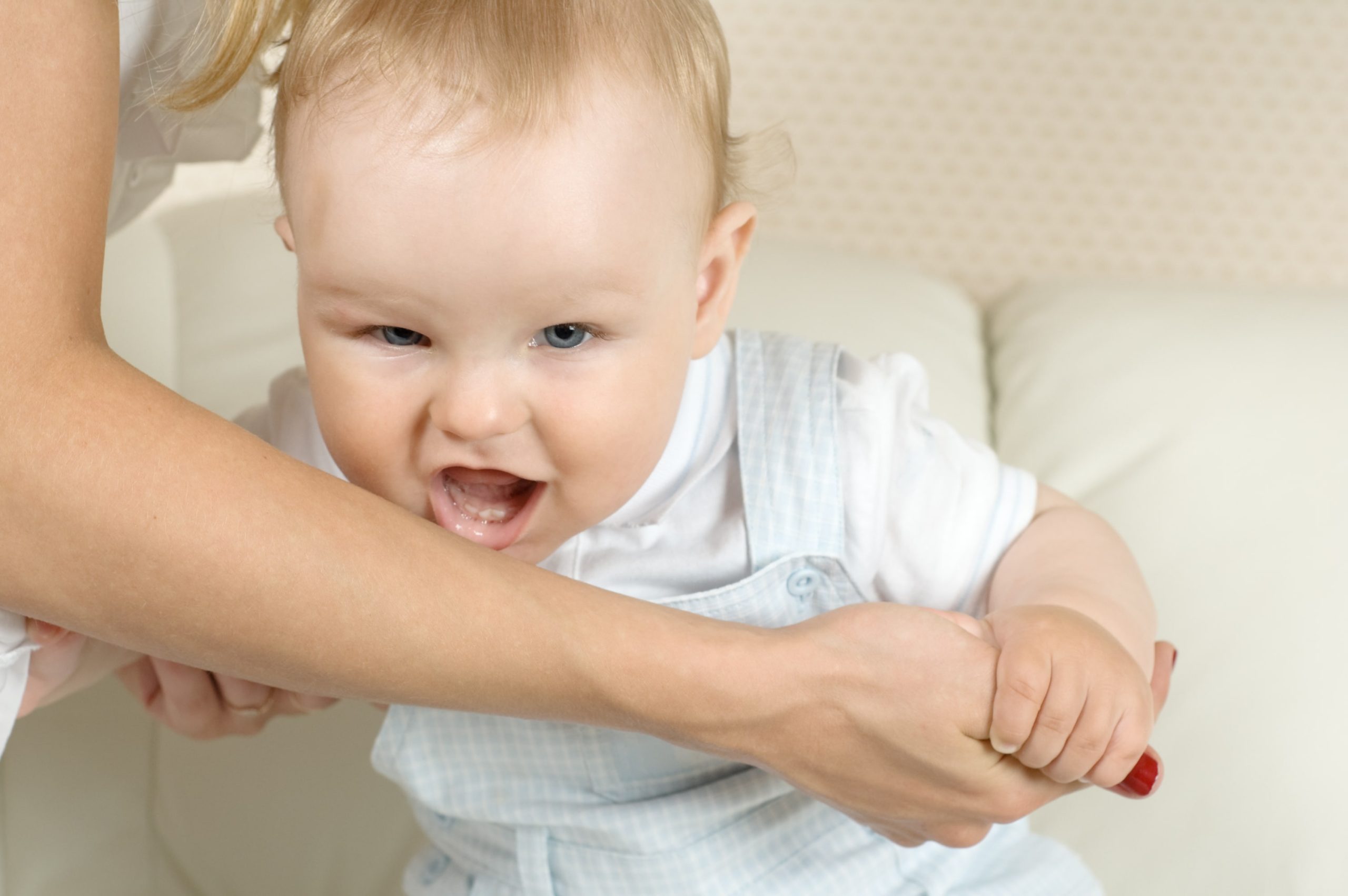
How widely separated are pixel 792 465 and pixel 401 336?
0.86ft

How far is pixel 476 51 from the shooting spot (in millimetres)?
633

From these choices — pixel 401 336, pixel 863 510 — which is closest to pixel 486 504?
pixel 401 336

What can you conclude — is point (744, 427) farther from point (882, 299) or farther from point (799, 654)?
point (882, 299)

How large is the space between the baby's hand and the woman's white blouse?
53 cm

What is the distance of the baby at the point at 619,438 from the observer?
2.07 ft

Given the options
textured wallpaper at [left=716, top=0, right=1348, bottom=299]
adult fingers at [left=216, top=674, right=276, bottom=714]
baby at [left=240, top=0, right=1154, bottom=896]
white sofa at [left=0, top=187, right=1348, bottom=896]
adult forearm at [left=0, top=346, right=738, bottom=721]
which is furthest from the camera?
textured wallpaper at [left=716, top=0, right=1348, bottom=299]

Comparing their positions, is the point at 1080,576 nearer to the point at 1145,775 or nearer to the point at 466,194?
the point at 1145,775

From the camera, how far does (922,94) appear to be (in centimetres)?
156

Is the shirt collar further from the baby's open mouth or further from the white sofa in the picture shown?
the white sofa

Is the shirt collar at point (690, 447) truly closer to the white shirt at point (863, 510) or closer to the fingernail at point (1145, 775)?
the white shirt at point (863, 510)

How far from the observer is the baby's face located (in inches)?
24.4

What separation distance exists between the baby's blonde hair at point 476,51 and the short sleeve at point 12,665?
11.2 inches

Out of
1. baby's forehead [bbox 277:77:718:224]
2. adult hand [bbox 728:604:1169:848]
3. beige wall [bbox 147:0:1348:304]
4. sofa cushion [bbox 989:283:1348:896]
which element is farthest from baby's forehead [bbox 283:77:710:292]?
beige wall [bbox 147:0:1348:304]

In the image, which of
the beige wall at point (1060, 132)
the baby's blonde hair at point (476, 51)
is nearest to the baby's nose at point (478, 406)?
the baby's blonde hair at point (476, 51)
